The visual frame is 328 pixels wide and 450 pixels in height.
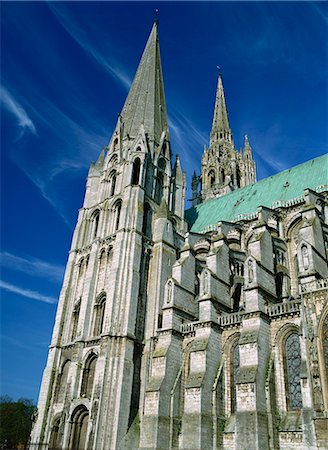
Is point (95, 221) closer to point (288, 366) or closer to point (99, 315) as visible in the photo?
point (99, 315)

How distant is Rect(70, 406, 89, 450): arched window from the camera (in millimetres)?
26031

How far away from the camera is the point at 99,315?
30.2 meters

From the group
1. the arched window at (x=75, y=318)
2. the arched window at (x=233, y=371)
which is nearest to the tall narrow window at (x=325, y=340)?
the arched window at (x=233, y=371)

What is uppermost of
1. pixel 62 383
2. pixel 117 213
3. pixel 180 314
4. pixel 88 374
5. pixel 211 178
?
pixel 211 178

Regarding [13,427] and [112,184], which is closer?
[112,184]

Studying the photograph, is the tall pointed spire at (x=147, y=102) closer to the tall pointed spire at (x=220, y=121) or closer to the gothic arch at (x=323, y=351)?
the tall pointed spire at (x=220, y=121)

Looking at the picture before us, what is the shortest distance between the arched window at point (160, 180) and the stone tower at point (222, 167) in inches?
640

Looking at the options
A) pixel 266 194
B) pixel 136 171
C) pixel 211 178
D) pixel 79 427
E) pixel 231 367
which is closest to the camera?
pixel 231 367

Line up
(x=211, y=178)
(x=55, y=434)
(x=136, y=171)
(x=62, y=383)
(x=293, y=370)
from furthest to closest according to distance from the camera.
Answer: (x=211, y=178) → (x=136, y=171) → (x=62, y=383) → (x=55, y=434) → (x=293, y=370)

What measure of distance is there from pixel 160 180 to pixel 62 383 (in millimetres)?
18396

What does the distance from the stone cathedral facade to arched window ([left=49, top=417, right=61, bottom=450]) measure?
18cm

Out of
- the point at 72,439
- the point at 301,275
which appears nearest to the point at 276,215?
the point at 301,275

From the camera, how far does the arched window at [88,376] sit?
27459 mm

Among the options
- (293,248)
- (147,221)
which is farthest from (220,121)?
(293,248)
